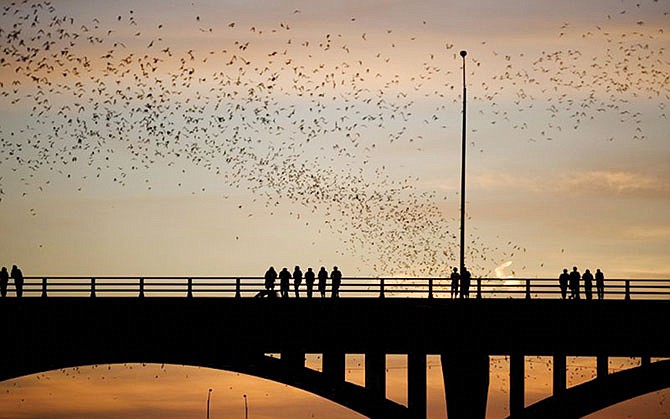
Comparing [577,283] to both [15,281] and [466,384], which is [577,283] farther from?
[15,281]

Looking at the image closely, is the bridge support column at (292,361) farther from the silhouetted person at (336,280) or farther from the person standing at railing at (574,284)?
the person standing at railing at (574,284)

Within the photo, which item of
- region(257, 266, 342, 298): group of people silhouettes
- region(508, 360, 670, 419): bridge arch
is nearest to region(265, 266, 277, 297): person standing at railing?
region(257, 266, 342, 298): group of people silhouettes

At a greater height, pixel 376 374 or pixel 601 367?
pixel 601 367

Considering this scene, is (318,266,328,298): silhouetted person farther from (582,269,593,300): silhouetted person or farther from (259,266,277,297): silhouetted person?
(582,269,593,300): silhouetted person

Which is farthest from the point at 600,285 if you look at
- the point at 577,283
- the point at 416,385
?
the point at 416,385

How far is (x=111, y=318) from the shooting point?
71.2 metres

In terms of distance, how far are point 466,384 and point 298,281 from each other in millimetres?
8108

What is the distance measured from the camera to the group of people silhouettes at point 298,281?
2926 inches

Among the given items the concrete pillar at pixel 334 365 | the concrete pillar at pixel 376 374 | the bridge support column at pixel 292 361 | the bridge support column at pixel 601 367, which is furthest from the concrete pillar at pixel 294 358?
the bridge support column at pixel 601 367

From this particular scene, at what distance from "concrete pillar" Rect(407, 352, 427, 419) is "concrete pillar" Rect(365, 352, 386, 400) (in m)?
0.88

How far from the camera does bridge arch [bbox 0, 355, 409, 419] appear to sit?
6981 cm

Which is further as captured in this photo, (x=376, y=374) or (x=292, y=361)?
(x=292, y=361)

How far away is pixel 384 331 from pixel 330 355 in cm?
208

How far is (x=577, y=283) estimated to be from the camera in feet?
250
